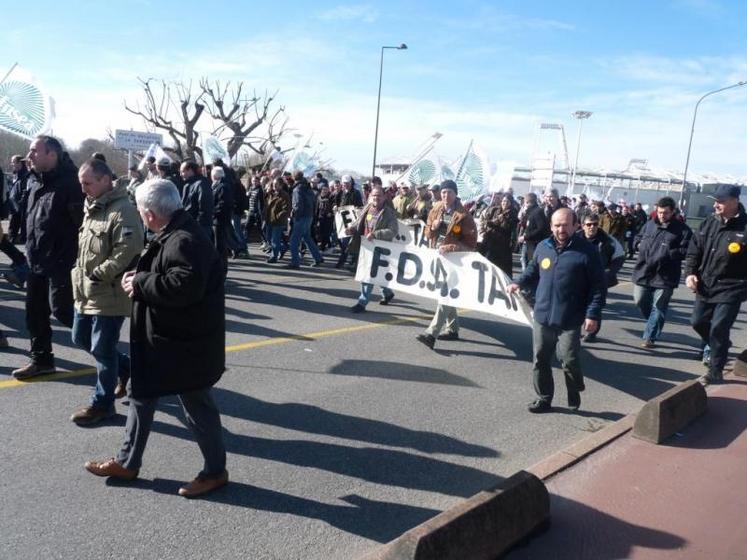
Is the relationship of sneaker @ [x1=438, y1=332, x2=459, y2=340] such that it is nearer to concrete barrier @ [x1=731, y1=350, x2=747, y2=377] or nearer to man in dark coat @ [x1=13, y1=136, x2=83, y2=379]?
concrete barrier @ [x1=731, y1=350, x2=747, y2=377]

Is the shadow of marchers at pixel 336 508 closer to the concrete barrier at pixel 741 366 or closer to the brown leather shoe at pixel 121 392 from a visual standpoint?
the brown leather shoe at pixel 121 392

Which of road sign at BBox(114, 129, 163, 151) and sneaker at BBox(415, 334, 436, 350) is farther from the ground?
road sign at BBox(114, 129, 163, 151)

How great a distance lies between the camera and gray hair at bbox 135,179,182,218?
342 centimetres

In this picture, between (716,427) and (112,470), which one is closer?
(112,470)

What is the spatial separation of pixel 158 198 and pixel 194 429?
1286 millimetres

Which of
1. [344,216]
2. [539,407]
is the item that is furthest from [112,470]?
[344,216]

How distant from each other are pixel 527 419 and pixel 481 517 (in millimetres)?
2416

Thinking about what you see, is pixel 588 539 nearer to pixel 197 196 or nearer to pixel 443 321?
pixel 443 321

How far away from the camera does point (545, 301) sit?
17.6 feet

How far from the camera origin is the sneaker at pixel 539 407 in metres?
5.48

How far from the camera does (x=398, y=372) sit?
20.7ft

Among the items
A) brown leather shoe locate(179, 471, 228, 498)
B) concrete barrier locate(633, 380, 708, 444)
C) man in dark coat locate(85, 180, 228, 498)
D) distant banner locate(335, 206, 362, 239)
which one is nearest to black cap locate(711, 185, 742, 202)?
concrete barrier locate(633, 380, 708, 444)

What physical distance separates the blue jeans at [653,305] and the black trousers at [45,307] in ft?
21.8

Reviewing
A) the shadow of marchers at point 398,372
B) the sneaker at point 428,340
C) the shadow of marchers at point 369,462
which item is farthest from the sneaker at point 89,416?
the sneaker at point 428,340
